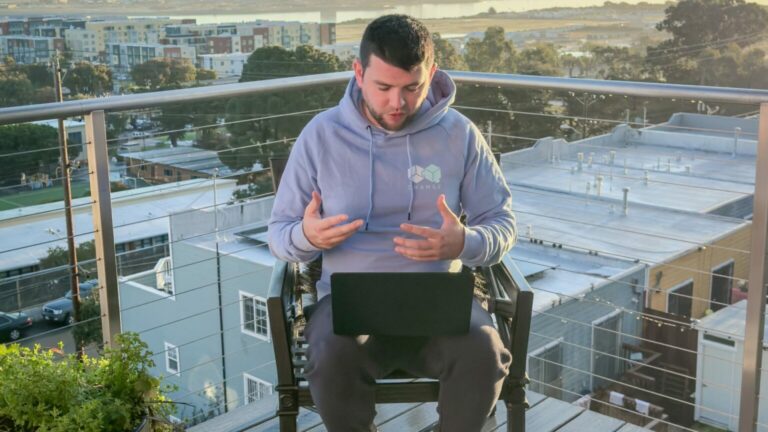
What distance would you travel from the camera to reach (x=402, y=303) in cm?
165

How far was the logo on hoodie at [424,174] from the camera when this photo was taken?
6.17 feet

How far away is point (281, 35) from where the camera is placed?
11789 mm

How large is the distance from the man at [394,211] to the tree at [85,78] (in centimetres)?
558

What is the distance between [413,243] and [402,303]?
0.38 feet

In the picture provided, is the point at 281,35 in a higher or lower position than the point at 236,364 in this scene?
higher

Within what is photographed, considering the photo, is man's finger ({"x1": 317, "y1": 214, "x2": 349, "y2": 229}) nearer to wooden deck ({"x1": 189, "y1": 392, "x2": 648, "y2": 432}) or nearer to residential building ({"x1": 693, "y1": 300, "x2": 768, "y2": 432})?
wooden deck ({"x1": 189, "y1": 392, "x2": 648, "y2": 432})

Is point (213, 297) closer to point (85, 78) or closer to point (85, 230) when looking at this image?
point (85, 230)

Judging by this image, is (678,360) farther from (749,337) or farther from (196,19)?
(749,337)

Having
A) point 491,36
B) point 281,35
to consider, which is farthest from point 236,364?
point 491,36

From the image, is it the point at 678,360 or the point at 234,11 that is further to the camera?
the point at 234,11

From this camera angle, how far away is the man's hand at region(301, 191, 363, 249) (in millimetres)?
1674

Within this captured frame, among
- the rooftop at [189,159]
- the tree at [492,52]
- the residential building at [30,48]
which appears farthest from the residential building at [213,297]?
the tree at [492,52]

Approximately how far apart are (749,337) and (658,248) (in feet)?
35.7

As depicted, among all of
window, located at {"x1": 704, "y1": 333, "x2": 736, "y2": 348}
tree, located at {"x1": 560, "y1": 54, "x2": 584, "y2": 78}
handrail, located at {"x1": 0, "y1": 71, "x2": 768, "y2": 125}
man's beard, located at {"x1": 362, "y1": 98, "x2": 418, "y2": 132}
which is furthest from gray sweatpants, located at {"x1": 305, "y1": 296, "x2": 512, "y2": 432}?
tree, located at {"x1": 560, "y1": 54, "x2": 584, "y2": 78}
